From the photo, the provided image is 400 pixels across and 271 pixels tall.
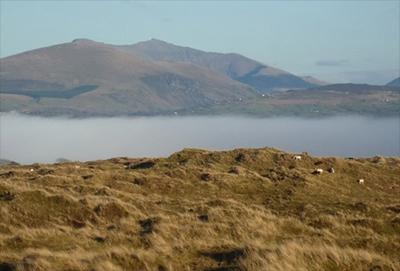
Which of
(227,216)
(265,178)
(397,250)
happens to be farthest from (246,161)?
(397,250)

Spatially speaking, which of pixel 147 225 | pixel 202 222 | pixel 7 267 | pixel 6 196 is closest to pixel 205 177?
pixel 6 196

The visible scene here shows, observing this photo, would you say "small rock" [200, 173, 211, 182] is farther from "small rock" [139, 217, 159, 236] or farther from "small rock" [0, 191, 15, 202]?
"small rock" [139, 217, 159, 236]

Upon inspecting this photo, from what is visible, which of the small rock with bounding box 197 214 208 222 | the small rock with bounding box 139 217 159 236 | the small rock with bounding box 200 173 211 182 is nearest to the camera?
the small rock with bounding box 139 217 159 236

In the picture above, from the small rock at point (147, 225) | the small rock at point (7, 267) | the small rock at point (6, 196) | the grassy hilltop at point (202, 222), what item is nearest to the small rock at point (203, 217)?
the grassy hilltop at point (202, 222)

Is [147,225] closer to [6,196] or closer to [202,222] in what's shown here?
[202,222]

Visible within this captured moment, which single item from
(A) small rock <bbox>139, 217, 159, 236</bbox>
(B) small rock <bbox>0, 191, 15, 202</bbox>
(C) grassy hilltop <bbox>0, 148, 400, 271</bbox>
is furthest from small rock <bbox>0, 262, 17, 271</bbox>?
(B) small rock <bbox>0, 191, 15, 202</bbox>

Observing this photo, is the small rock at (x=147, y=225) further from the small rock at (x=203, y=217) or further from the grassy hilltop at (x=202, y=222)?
the small rock at (x=203, y=217)

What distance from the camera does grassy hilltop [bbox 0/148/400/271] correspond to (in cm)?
1694

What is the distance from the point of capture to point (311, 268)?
16609 millimetres

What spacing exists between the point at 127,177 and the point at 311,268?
26.2 m

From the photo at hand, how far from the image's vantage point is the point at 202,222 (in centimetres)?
2438

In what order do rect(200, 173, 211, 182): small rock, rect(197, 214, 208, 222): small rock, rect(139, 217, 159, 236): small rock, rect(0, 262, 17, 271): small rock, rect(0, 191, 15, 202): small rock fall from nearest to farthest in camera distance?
1. rect(0, 262, 17, 271): small rock
2. rect(139, 217, 159, 236): small rock
3. rect(197, 214, 208, 222): small rock
4. rect(0, 191, 15, 202): small rock
5. rect(200, 173, 211, 182): small rock

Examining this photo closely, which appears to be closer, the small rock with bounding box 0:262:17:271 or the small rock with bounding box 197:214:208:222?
the small rock with bounding box 0:262:17:271

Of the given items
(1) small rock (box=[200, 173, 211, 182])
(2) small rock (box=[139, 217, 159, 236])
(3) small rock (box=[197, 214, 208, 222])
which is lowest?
(1) small rock (box=[200, 173, 211, 182])
